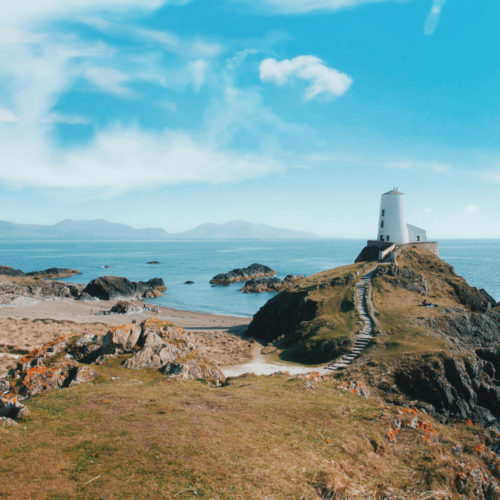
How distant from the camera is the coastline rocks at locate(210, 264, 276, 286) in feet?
389

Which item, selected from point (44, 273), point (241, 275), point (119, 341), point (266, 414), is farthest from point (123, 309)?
point (44, 273)

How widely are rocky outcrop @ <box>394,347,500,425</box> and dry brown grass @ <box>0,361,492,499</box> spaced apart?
5627 millimetres

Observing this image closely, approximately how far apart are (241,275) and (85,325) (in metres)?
75.5

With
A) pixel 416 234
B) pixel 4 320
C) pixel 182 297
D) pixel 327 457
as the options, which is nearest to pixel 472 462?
pixel 327 457

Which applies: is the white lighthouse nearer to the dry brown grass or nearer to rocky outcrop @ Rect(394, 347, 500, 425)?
rocky outcrop @ Rect(394, 347, 500, 425)

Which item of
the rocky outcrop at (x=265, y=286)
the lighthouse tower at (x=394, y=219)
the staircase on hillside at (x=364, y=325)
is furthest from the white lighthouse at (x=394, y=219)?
the rocky outcrop at (x=265, y=286)

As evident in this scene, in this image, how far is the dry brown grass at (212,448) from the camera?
11.3m

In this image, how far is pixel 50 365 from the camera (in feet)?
73.7

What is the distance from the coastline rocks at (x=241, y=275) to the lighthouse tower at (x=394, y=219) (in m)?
58.3

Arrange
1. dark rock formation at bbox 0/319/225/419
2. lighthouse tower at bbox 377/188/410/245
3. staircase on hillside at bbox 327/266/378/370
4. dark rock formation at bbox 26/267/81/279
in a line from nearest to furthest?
dark rock formation at bbox 0/319/225/419 → staircase on hillside at bbox 327/266/378/370 → lighthouse tower at bbox 377/188/410/245 → dark rock formation at bbox 26/267/81/279

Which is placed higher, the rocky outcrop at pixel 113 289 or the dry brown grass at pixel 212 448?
the dry brown grass at pixel 212 448

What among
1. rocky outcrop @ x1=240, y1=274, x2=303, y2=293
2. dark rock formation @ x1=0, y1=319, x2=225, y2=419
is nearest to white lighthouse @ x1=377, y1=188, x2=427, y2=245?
rocky outcrop @ x1=240, y1=274, x2=303, y2=293

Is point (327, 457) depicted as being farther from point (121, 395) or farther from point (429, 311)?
point (429, 311)

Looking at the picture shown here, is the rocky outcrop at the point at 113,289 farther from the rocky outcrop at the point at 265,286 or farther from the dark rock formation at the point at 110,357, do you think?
the dark rock formation at the point at 110,357
